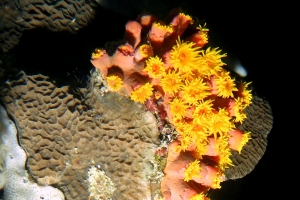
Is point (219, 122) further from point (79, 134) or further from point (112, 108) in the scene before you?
point (79, 134)

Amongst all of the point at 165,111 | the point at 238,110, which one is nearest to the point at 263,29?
the point at 238,110

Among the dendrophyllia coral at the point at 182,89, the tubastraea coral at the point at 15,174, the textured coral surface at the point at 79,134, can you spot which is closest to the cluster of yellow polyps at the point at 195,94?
the dendrophyllia coral at the point at 182,89

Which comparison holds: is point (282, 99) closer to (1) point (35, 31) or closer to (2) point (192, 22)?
(2) point (192, 22)

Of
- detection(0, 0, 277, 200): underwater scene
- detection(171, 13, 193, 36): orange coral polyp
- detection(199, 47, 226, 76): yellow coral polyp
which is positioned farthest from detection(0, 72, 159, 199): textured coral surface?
detection(171, 13, 193, 36): orange coral polyp

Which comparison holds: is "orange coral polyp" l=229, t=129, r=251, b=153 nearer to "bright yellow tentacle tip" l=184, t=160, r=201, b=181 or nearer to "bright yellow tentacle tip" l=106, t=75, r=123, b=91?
"bright yellow tentacle tip" l=184, t=160, r=201, b=181

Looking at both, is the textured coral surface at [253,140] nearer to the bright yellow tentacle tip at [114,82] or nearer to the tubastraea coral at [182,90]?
the tubastraea coral at [182,90]

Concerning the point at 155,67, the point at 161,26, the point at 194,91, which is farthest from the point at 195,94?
the point at 161,26
